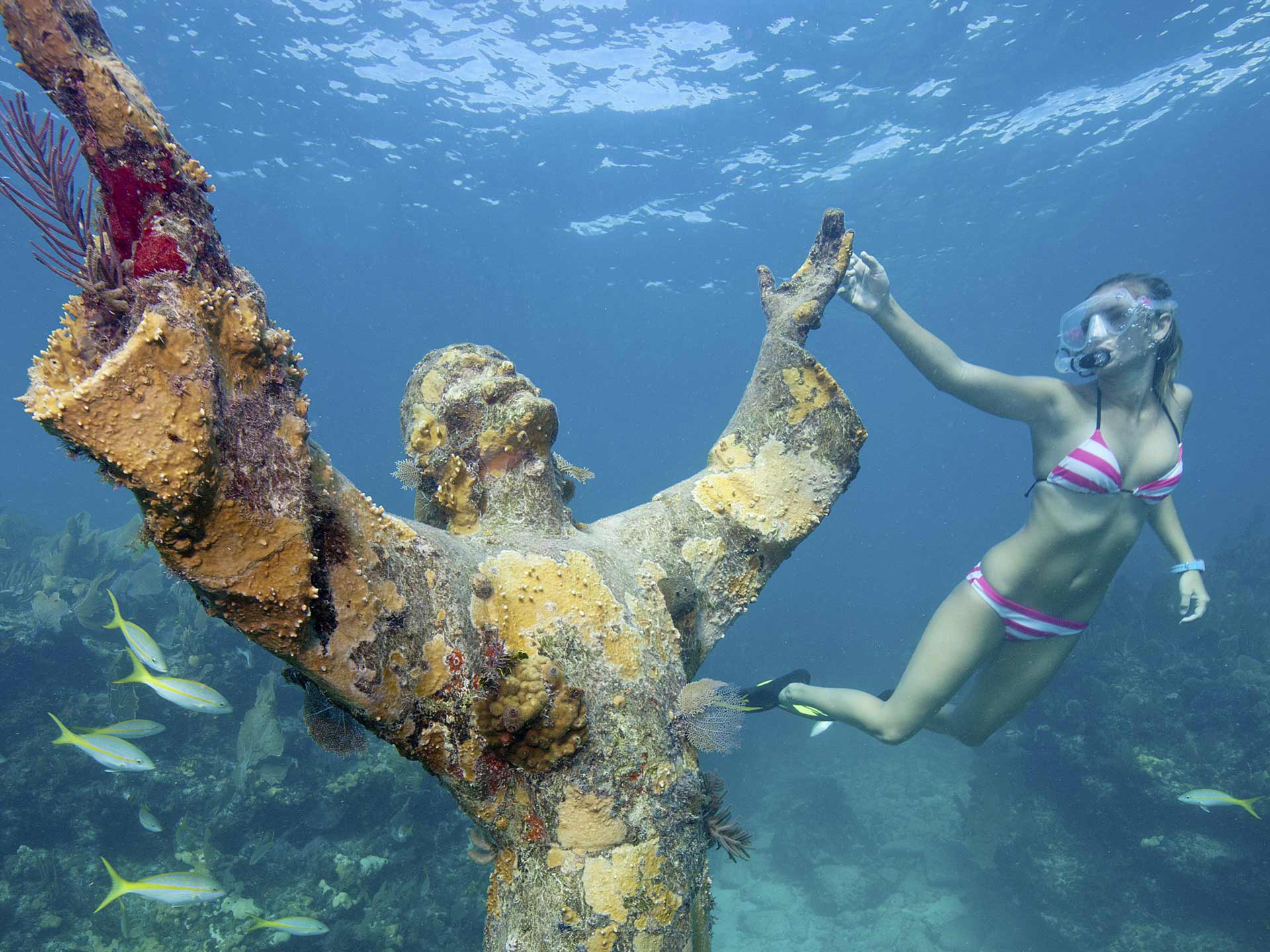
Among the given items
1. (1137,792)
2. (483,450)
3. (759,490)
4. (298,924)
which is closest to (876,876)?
(1137,792)

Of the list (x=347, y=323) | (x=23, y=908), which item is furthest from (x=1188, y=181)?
(x=347, y=323)

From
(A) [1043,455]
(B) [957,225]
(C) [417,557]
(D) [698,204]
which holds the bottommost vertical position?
(C) [417,557]

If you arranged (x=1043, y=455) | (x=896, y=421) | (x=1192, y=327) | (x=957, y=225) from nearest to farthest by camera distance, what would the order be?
(x=1043, y=455), (x=957, y=225), (x=1192, y=327), (x=896, y=421)

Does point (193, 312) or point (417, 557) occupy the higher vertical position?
point (193, 312)

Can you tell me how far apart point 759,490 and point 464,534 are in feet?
5.01

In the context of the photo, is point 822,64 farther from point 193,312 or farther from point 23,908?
point 23,908

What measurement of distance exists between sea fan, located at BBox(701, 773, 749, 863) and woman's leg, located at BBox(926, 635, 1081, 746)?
3568 mm

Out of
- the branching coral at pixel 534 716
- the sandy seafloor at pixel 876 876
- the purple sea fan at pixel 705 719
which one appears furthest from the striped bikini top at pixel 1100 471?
the sandy seafloor at pixel 876 876

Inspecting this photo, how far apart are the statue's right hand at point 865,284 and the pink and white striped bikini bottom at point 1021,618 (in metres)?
2.22

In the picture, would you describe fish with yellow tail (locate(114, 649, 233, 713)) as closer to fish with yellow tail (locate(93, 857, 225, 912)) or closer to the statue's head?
fish with yellow tail (locate(93, 857, 225, 912))

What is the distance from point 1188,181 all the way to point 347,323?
55.2m

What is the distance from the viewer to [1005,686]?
504 cm

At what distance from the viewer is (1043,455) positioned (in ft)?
14.1

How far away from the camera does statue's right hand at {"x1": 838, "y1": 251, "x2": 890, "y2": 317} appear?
13.3 feet
